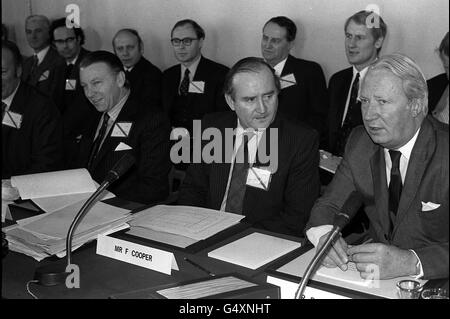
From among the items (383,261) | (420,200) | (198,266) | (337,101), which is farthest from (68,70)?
(383,261)

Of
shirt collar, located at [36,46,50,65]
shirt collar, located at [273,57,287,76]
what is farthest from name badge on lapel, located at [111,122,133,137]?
shirt collar, located at [36,46,50,65]

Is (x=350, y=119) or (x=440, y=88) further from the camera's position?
(x=350, y=119)

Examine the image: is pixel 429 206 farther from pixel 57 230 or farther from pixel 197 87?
pixel 197 87

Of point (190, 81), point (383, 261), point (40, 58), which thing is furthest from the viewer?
point (40, 58)

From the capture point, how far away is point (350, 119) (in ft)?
11.7

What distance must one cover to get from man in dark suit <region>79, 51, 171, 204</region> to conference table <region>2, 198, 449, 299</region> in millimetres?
783

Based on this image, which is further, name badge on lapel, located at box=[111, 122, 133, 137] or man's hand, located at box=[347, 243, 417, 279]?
name badge on lapel, located at box=[111, 122, 133, 137]

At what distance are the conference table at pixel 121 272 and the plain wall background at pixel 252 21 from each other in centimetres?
215

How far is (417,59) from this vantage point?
3641 millimetres

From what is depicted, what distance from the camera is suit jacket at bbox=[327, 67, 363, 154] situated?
143 inches

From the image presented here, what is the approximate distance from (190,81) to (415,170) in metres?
2.46

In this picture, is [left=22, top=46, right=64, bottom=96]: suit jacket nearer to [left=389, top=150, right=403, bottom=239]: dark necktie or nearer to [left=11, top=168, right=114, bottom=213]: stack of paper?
[left=11, top=168, right=114, bottom=213]: stack of paper

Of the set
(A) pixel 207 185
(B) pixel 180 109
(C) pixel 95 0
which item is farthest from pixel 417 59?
(C) pixel 95 0

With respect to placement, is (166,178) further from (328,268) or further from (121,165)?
(328,268)
